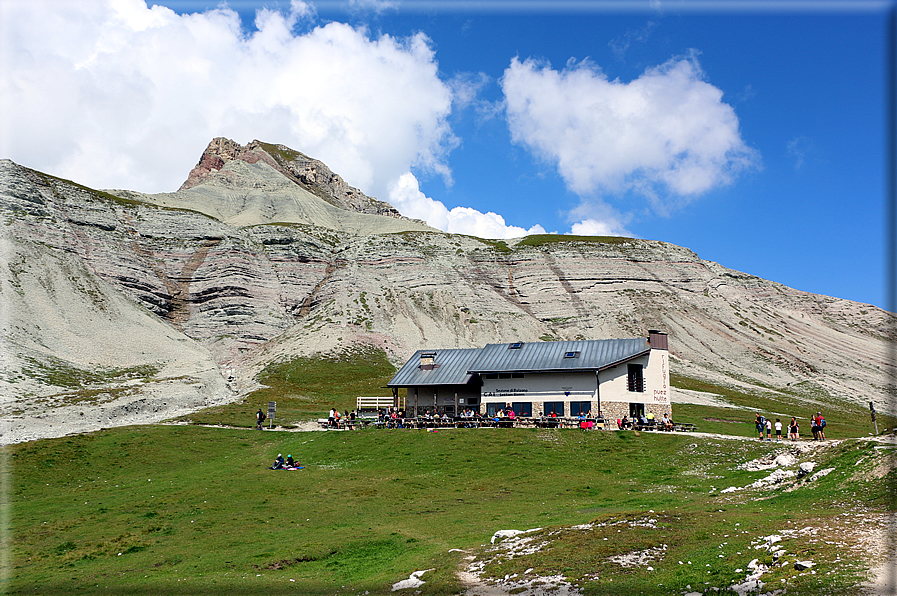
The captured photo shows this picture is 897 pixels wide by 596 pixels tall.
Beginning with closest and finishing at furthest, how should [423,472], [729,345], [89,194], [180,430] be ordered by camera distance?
[423,472]
[180,430]
[729,345]
[89,194]

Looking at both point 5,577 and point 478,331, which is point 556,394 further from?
point 478,331

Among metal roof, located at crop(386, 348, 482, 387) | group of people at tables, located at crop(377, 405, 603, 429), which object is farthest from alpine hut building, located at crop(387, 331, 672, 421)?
group of people at tables, located at crop(377, 405, 603, 429)

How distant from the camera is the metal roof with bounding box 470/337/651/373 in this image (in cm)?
5247

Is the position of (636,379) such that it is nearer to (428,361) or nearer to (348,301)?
(428,361)

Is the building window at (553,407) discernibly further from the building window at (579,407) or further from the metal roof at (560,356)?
the metal roof at (560,356)

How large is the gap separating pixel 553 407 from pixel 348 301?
3724 inches

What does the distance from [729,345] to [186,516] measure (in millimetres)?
125739

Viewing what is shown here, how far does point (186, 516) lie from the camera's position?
2861 cm

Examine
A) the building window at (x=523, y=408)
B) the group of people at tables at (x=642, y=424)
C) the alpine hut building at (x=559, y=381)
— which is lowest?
the group of people at tables at (x=642, y=424)

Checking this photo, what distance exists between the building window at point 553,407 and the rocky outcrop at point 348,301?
170ft

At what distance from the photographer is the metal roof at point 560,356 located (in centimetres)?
5247

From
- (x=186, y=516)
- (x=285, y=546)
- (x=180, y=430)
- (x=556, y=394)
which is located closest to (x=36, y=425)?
(x=180, y=430)

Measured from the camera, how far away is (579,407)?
5181 centimetres

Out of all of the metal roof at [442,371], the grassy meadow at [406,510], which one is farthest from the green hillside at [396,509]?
the metal roof at [442,371]
